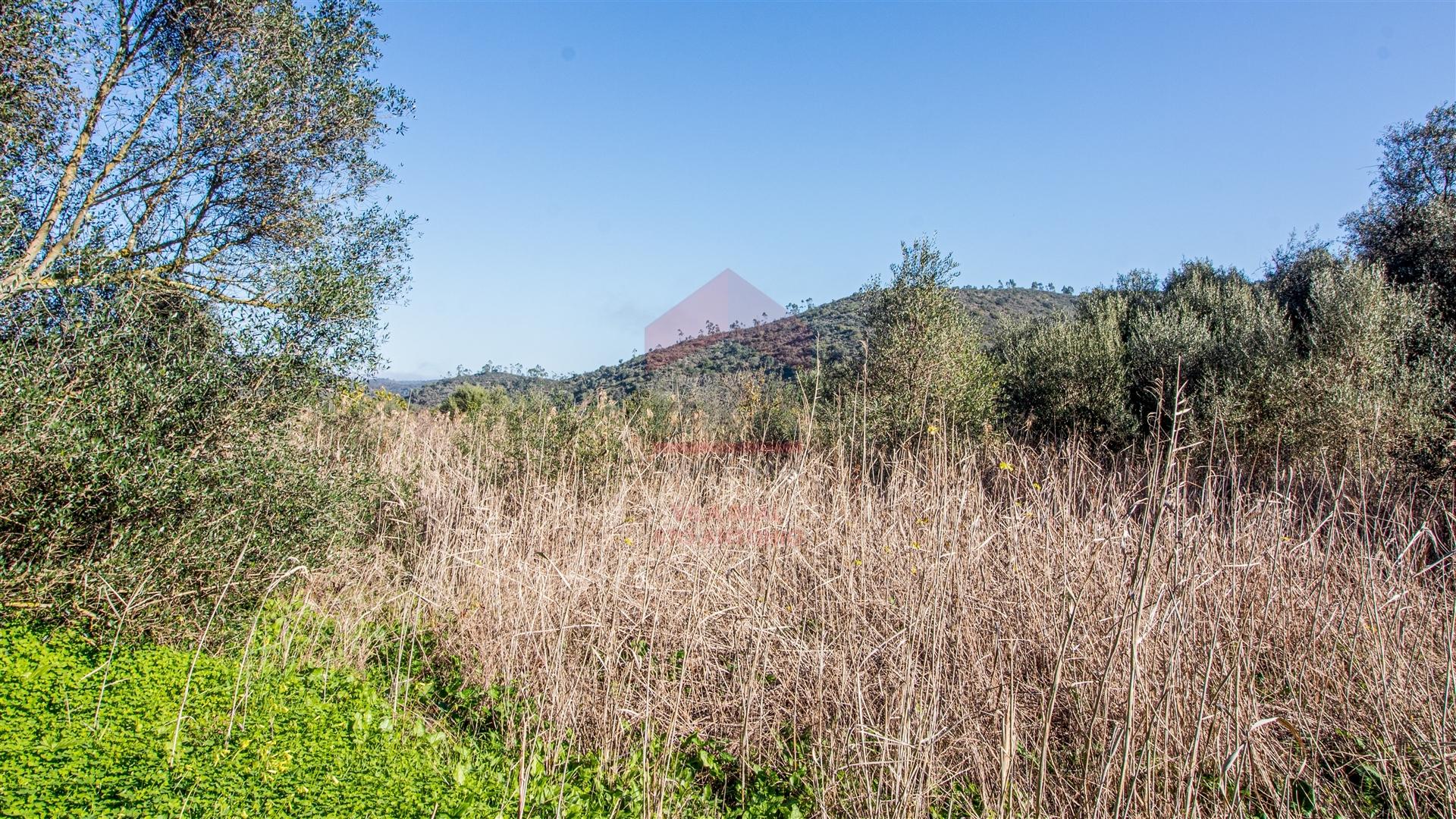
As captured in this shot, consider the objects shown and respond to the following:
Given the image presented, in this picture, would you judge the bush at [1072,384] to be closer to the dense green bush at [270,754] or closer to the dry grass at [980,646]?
the dry grass at [980,646]

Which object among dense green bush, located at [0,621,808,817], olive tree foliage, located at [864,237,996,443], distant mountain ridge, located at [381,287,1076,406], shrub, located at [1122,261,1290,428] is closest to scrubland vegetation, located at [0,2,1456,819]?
dense green bush, located at [0,621,808,817]

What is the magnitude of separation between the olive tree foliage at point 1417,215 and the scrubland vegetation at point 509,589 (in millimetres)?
5126

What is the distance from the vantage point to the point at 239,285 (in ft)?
21.6

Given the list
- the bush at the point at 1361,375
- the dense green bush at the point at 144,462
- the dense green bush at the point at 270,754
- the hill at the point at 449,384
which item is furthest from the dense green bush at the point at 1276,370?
the hill at the point at 449,384

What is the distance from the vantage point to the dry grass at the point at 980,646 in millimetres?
2625

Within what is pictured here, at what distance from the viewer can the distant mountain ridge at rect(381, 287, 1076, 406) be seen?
1105 inches

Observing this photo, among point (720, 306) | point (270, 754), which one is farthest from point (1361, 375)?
point (270, 754)

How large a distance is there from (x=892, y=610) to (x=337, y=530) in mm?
4187

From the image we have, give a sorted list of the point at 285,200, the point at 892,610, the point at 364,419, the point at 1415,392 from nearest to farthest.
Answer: the point at 892,610
the point at 285,200
the point at 1415,392
the point at 364,419

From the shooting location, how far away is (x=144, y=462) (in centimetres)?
394

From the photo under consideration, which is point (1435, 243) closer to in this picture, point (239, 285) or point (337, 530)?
point (337, 530)

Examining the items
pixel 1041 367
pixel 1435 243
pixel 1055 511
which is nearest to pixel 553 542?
pixel 1055 511

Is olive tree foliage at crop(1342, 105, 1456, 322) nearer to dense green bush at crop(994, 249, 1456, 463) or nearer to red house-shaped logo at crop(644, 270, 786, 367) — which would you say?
dense green bush at crop(994, 249, 1456, 463)

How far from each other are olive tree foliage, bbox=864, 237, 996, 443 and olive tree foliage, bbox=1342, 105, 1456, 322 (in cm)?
644
